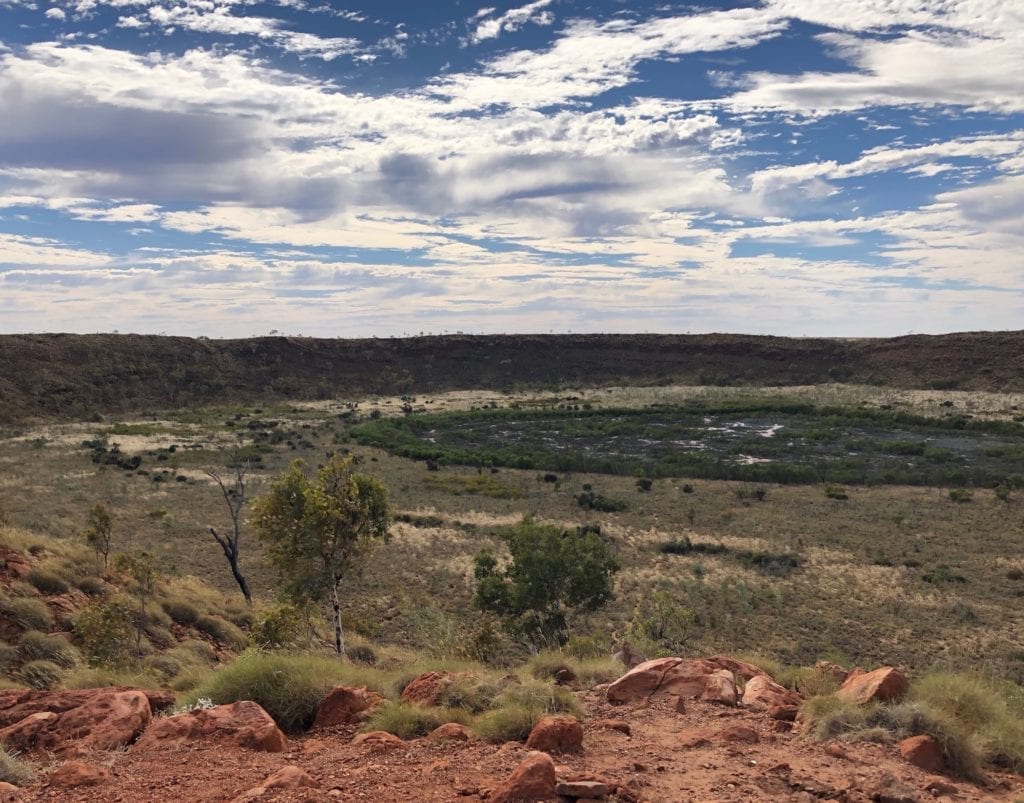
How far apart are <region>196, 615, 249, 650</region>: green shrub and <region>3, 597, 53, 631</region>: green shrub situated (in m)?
3.21

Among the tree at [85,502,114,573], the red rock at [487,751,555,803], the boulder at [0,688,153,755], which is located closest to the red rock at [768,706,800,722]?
the red rock at [487,751,555,803]

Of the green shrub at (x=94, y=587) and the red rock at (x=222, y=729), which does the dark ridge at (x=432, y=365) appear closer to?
the green shrub at (x=94, y=587)

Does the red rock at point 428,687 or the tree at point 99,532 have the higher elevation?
the red rock at point 428,687

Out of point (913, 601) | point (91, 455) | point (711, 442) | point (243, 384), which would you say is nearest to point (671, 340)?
point (711, 442)

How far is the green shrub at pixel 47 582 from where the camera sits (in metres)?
14.2

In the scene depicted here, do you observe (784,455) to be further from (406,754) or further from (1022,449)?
(406,754)

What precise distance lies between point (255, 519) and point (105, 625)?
3288 millimetres

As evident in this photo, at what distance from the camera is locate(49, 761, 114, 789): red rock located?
5945 mm

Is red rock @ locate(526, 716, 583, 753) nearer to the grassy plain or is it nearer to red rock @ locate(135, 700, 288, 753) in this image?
red rock @ locate(135, 700, 288, 753)

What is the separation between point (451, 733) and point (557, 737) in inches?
40.9

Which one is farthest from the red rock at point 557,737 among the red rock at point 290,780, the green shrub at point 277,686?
the green shrub at point 277,686

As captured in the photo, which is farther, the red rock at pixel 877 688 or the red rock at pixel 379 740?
the red rock at pixel 877 688

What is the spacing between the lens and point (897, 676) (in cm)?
758

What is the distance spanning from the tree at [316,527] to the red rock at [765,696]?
827 cm
